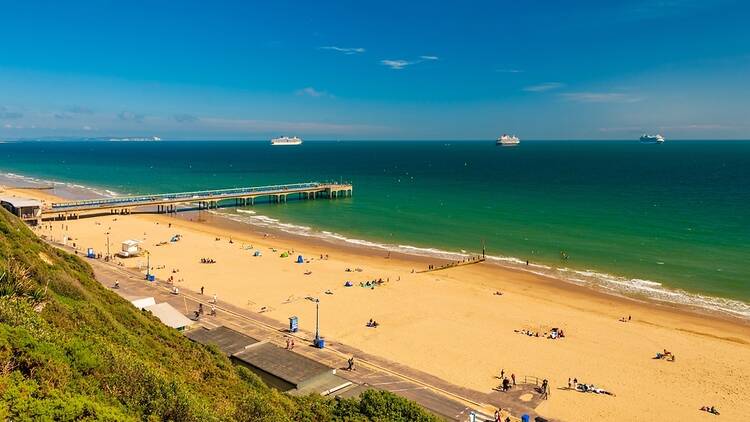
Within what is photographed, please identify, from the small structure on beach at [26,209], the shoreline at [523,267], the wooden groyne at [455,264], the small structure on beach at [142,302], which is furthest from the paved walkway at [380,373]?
the small structure on beach at [26,209]

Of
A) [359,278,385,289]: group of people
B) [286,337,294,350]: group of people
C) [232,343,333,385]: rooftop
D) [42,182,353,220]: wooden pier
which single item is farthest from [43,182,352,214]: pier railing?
[232,343,333,385]: rooftop

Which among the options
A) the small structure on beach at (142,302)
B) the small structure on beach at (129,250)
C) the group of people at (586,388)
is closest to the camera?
the group of people at (586,388)

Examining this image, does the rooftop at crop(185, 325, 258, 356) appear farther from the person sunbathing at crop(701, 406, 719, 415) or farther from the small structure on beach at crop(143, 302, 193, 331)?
the person sunbathing at crop(701, 406, 719, 415)

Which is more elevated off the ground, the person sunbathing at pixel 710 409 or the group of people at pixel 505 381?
the group of people at pixel 505 381

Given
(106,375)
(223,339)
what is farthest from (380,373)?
(106,375)

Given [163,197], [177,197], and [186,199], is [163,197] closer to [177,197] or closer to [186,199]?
[177,197]

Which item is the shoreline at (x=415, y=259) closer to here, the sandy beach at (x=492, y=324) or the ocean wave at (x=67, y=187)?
the sandy beach at (x=492, y=324)

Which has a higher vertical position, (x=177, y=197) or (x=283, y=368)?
(x=177, y=197)
